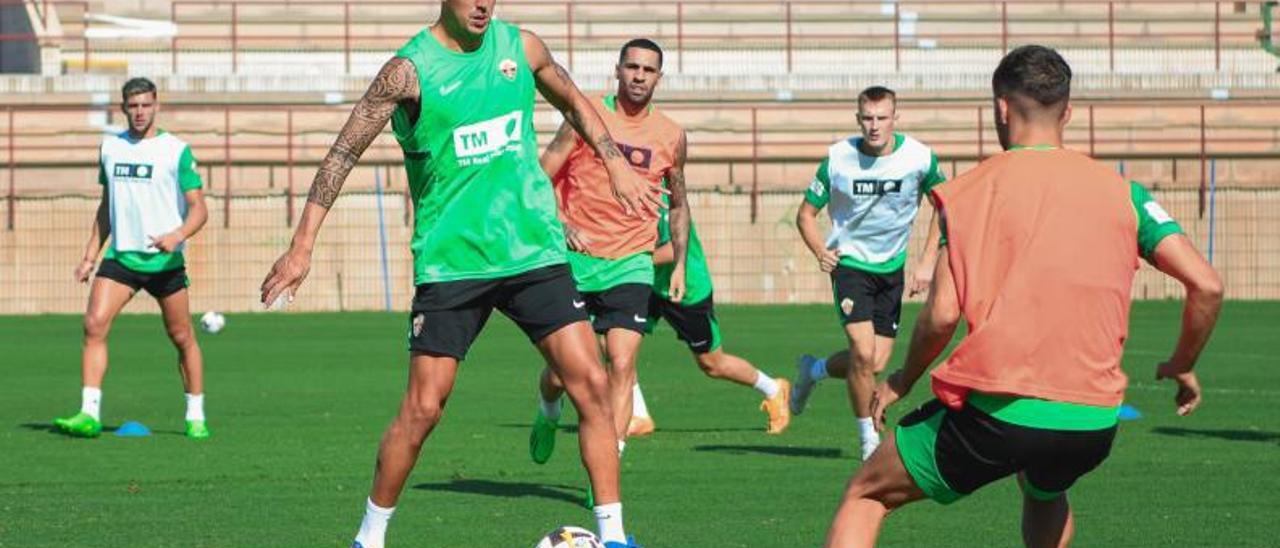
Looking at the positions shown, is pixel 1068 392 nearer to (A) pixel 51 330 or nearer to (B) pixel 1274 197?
(A) pixel 51 330

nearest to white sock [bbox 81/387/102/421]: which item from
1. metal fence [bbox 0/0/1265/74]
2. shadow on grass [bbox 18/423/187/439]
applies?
shadow on grass [bbox 18/423/187/439]

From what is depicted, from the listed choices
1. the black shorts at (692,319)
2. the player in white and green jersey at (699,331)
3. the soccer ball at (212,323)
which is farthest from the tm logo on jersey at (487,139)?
the soccer ball at (212,323)

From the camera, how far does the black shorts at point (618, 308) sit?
1074 centimetres

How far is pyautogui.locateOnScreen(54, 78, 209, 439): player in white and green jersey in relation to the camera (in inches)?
510

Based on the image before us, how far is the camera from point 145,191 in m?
13.1

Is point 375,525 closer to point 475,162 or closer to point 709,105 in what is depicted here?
point 475,162

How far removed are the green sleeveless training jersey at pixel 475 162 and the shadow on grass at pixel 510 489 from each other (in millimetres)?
2304

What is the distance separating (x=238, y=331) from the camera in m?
26.0

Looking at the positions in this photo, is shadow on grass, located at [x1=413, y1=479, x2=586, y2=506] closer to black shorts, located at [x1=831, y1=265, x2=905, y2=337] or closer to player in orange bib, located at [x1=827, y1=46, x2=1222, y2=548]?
black shorts, located at [x1=831, y1=265, x2=905, y2=337]

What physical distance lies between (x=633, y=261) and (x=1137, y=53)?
27442mm

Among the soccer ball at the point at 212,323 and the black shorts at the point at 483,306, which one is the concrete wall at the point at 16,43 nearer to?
the soccer ball at the point at 212,323

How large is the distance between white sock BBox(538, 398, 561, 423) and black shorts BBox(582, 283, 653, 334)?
46cm

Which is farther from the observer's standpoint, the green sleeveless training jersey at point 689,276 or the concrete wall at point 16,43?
the concrete wall at point 16,43

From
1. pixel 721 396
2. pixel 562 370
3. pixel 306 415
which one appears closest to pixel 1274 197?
pixel 721 396
